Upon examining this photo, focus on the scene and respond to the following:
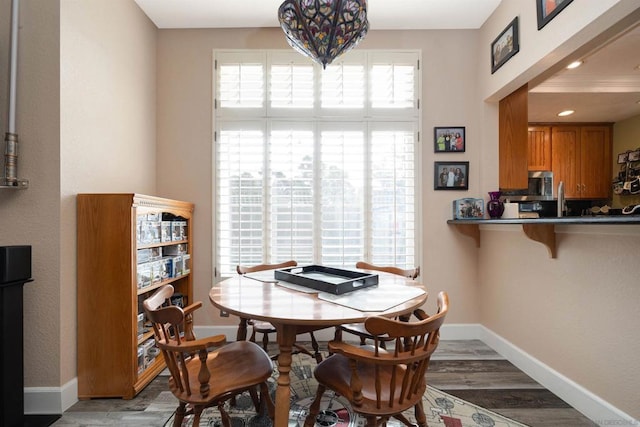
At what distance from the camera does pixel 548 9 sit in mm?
2023

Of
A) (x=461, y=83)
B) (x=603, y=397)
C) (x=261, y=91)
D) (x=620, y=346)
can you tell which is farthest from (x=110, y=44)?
(x=603, y=397)

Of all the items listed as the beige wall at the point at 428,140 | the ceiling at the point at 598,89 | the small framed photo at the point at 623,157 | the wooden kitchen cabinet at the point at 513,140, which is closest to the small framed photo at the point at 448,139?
the beige wall at the point at 428,140

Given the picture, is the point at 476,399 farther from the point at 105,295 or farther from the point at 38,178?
the point at 38,178

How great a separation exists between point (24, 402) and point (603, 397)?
10.9 feet

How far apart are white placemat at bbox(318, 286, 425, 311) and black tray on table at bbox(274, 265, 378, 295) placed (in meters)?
0.03

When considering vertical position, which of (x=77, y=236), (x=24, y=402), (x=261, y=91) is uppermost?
(x=261, y=91)

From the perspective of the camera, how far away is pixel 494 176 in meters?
2.93

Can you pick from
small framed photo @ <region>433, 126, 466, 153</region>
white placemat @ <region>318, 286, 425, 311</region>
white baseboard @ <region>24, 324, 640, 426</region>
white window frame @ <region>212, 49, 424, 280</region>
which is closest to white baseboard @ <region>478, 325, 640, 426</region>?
white baseboard @ <region>24, 324, 640, 426</region>

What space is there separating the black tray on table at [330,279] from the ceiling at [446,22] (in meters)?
2.17

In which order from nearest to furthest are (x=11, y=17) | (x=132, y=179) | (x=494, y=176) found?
(x=11, y=17), (x=132, y=179), (x=494, y=176)

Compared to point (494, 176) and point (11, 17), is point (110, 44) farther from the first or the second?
point (494, 176)

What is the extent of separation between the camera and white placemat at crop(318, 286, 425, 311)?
4.61 ft

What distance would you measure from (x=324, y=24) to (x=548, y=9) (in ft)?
5.18

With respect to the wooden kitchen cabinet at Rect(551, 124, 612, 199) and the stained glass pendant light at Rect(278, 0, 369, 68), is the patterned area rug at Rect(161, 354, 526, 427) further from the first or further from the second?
the wooden kitchen cabinet at Rect(551, 124, 612, 199)
